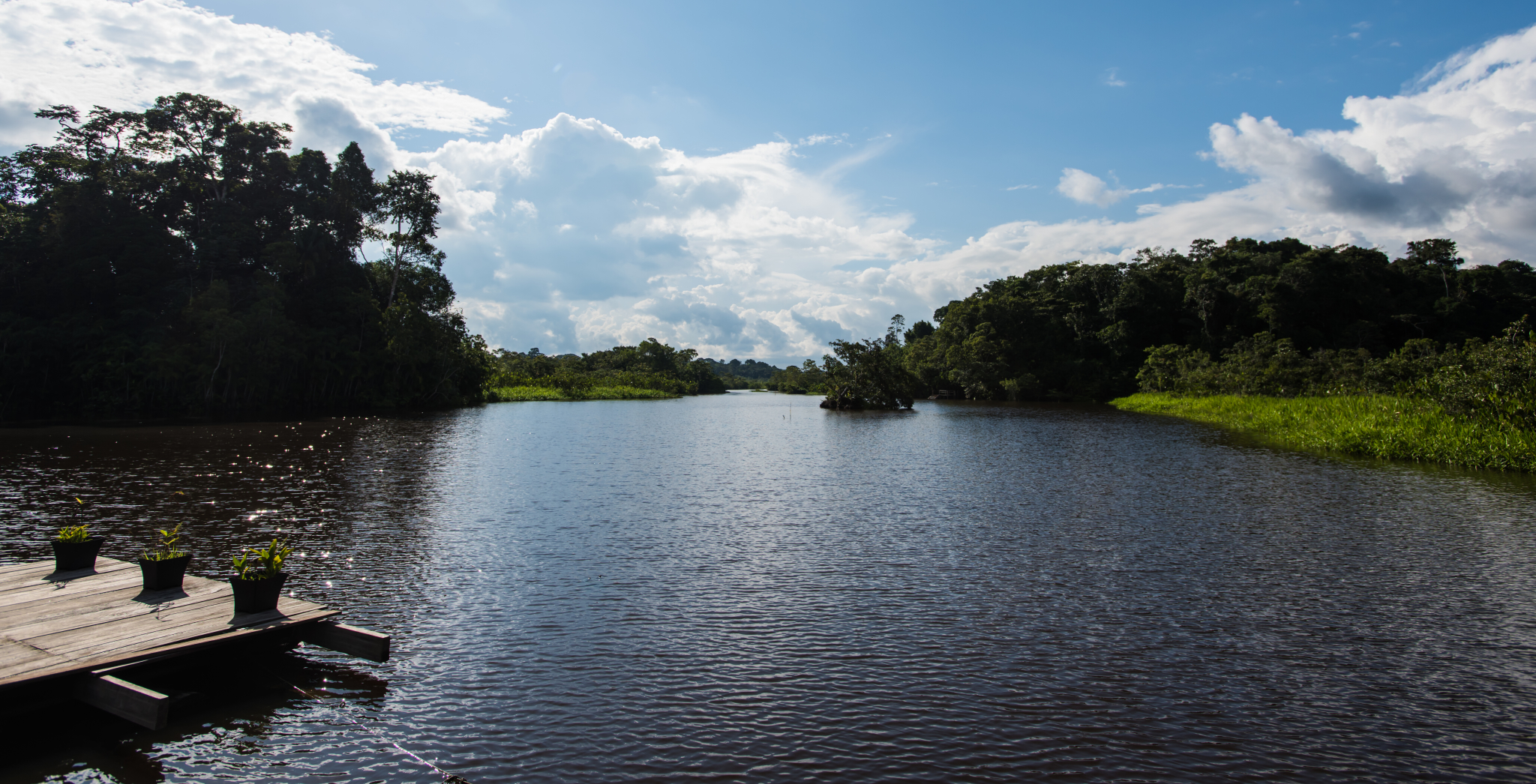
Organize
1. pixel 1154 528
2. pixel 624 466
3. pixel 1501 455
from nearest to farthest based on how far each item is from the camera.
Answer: pixel 1154 528
pixel 1501 455
pixel 624 466

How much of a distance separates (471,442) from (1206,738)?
30.1 meters

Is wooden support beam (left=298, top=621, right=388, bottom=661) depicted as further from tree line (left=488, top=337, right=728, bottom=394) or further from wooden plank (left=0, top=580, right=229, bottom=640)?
tree line (left=488, top=337, right=728, bottom=394)

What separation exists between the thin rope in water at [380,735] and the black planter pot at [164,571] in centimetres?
189

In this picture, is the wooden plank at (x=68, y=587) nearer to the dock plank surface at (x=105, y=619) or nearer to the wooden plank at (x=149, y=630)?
the dock plank surface at (x=105, y=619)

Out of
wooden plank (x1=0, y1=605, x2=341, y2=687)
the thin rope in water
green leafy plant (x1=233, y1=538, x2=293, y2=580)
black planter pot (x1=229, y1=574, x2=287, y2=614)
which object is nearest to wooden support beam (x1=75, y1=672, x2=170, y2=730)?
wooden plank (x1=0, y1=605, x2=341, y2=687)

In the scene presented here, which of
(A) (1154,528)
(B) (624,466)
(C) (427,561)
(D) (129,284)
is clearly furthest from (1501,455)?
(D) (129,284)

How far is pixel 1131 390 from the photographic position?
77.9m

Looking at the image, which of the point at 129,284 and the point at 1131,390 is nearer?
the point at 129,284

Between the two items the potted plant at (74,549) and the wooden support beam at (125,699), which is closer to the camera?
the wooden support beam at (125,699)

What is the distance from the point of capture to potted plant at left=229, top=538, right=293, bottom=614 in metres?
7.48

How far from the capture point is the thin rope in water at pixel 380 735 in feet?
18.4

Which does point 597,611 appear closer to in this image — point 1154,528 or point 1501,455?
point 1154,528

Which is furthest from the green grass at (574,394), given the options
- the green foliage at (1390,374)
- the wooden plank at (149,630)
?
the wooden plank at (149,630)

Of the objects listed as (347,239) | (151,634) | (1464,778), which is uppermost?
(347,239)
